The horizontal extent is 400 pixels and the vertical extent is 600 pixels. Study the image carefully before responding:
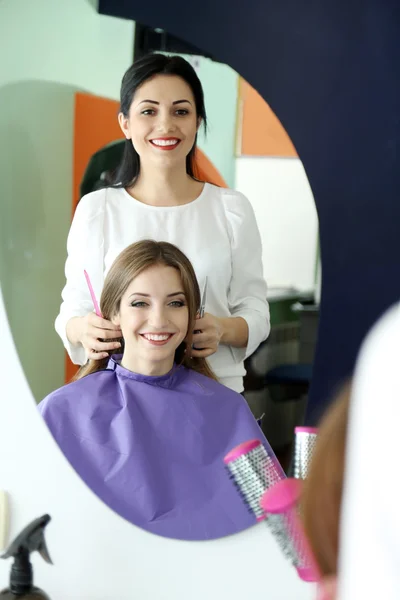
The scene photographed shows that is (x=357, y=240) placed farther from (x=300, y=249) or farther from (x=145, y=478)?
(x=145, y=478)

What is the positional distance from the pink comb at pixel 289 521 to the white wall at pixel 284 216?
210 millimetres

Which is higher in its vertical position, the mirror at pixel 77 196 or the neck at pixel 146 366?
the mirror at pixel 77 196

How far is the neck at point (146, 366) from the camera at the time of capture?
0.93 meters

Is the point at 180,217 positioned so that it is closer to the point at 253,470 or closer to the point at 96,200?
the point at 96,200

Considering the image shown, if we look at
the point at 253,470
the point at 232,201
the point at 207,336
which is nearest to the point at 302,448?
the point at 253,470

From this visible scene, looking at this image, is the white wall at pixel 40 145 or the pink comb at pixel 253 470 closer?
the pink comb at pixel 253 470

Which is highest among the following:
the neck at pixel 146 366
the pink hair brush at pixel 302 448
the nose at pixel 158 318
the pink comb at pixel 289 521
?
the nose at pixel 158 318

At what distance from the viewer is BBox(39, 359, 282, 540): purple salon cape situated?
2.93ft

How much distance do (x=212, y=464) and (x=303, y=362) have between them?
160 millimetres

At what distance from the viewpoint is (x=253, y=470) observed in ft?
2.79

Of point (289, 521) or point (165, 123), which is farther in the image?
point (165, 123)

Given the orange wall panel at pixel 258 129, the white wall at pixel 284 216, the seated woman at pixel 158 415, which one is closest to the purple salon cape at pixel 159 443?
the seated woman at pixel 158 415

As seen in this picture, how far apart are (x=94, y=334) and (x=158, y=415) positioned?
0.41 feet

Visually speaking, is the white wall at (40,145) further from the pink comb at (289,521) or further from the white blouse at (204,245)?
the pink comb at (289,521)
